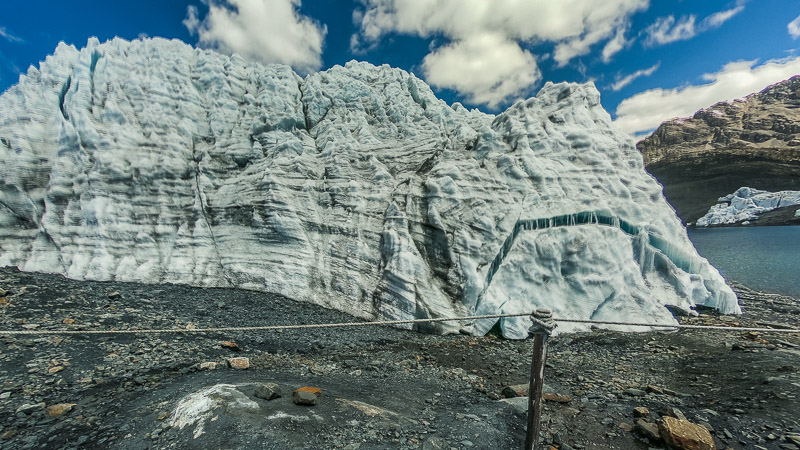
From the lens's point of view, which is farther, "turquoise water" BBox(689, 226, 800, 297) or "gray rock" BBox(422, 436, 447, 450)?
"turquoise water" BBox(689, 226, 800, 297)

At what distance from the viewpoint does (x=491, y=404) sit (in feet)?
20.3

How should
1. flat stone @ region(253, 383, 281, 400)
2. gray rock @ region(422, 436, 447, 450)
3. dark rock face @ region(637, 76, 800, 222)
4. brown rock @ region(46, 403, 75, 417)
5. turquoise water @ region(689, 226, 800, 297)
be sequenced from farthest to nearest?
dark rock face @ region(637, 76, 800, 222)
turquoise water @ region(689, 226, 800, 297)
flat stone @ region(253, 383, 281, 400)
brown rock @ region(46, 403, 75, 417)
gray rock @ region(422, 436, 447, 450)

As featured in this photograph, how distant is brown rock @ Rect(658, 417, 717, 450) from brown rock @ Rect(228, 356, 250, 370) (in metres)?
7.96

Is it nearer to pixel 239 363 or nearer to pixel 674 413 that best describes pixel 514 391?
pixel 674 413

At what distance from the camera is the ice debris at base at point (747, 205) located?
65688mm

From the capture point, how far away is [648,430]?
5.11 metres

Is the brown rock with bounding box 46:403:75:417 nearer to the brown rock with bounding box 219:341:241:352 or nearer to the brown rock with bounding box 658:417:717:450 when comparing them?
the brown rock with bounding box 219:341:241:352

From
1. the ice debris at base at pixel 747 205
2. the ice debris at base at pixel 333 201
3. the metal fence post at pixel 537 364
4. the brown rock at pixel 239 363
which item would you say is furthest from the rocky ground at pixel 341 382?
the ice debris at base at pixel 747 205

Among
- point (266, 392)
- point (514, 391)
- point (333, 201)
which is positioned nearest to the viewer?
point (266, 392)

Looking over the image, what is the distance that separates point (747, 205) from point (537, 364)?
101151 mm

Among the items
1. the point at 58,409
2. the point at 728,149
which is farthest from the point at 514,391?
the point at 728,149

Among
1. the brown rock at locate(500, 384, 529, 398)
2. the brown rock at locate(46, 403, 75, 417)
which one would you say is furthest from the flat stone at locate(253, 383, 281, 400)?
the brown rock at locate(500, 384, 529, 398)

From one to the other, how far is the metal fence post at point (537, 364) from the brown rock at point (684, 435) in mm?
2255

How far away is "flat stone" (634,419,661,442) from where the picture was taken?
5.01 meters
